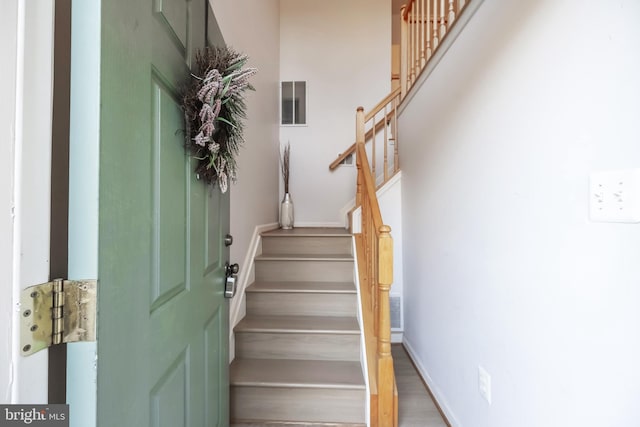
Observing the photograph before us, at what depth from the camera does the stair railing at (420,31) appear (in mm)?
1888

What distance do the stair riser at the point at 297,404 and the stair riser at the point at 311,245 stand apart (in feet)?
3.91

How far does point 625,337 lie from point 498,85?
39.1 inches

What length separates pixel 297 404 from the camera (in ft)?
5.36

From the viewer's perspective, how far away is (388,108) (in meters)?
3.77

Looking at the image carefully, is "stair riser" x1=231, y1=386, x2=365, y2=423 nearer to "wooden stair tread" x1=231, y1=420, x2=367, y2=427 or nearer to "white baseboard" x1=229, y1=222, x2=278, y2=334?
"wooden stair tread" x1=231, y1=420, x2=367, y2=427

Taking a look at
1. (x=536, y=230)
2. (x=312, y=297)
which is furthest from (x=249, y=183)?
(x=536, y=230)

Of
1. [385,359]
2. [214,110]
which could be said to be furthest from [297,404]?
[214,110]

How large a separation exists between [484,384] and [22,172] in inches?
65.8

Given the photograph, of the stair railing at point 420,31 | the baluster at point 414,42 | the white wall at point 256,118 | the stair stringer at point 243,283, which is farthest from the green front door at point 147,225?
the baluster at point 414,42

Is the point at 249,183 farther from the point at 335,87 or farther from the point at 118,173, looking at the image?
the point at 335,87

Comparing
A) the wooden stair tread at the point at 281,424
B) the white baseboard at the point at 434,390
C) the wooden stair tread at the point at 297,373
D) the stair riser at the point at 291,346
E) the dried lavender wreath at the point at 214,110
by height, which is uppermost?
the dried lavender wreath at the point at 214,110

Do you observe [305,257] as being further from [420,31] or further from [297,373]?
[420,31]

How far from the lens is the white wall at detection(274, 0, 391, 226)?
3.81m

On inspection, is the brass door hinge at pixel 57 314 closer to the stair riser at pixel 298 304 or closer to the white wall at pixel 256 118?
the white wall at pixel 256 118
